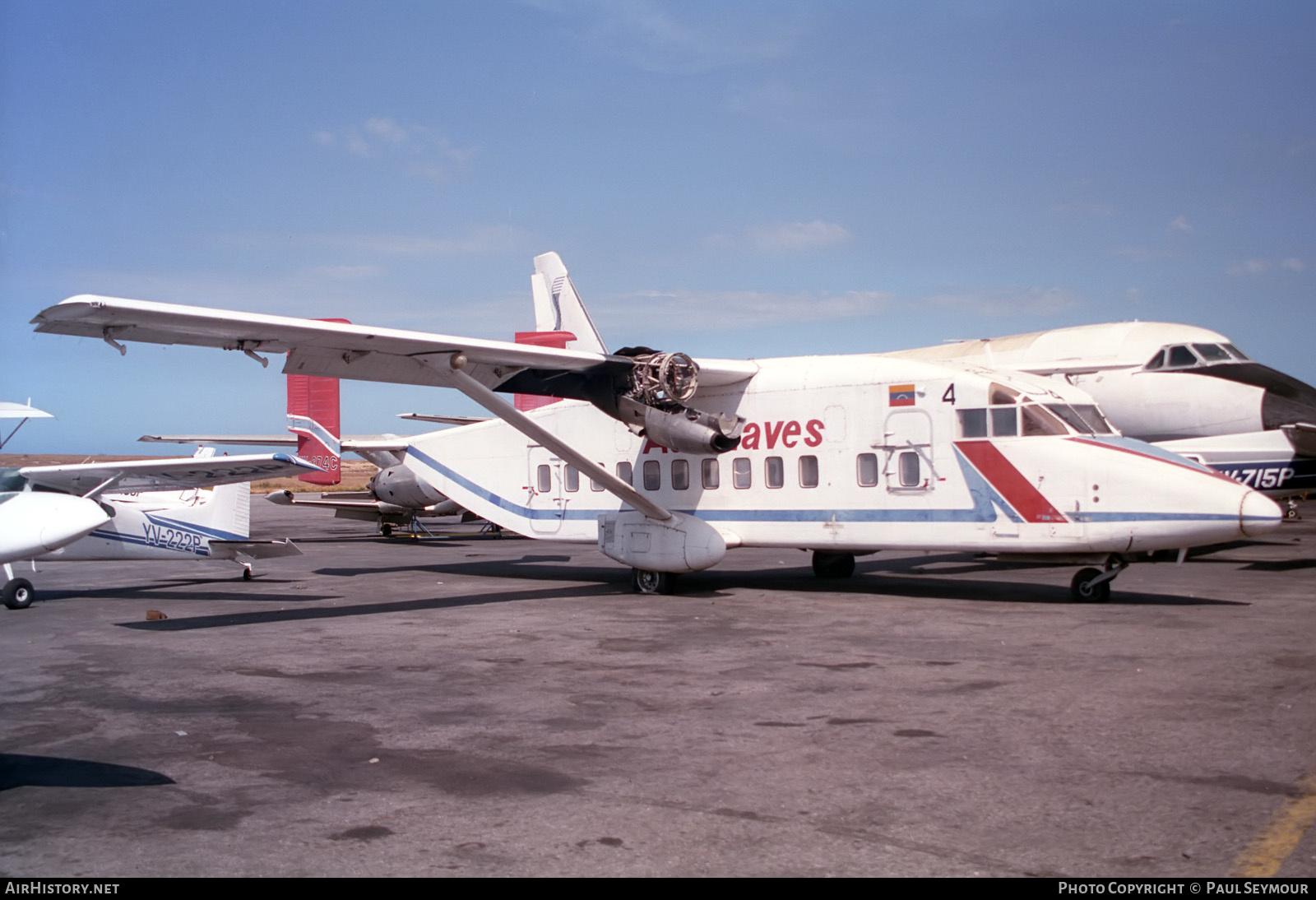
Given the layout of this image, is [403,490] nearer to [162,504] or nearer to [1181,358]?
[162,504]

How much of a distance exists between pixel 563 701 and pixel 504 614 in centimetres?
509

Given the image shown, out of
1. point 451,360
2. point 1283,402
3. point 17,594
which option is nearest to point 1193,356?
point 1283,402

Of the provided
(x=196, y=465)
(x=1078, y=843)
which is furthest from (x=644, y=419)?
(x=1078, y=843)

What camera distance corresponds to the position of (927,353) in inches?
890

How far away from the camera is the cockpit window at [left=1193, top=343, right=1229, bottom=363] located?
17781 mm

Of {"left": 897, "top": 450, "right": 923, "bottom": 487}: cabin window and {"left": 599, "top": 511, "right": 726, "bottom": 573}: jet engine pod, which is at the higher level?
{"left": 897, "top": 450, "right": 923, "bottom": 487}: cabin window

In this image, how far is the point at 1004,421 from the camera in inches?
498

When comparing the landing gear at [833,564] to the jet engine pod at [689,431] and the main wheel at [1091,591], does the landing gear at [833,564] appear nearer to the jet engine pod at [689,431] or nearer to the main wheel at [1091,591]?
the jet engine pod at [689,431]

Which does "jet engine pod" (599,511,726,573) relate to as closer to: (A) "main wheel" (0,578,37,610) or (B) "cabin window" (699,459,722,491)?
(B) "cabin window" (699,459,722,491)

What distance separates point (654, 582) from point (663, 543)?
644mm

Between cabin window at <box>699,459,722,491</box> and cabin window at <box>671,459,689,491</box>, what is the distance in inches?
9.5

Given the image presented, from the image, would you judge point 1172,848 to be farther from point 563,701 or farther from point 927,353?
point 927,353

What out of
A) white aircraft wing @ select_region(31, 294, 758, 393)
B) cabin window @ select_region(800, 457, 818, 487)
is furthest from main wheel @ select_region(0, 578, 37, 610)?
cabin window @ select_region(800, 457, 818, 487)
